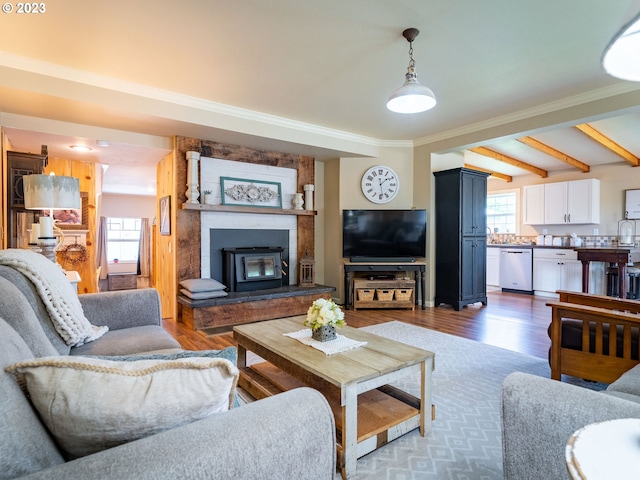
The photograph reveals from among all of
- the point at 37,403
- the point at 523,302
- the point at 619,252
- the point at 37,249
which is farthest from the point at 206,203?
the point at 619,252

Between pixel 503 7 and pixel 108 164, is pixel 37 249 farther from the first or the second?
pixel 503 7

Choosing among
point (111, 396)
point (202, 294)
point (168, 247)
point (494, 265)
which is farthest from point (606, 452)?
point (494, 265)

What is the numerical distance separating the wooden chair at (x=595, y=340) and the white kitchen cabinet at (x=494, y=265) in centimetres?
456

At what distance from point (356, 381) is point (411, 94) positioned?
207 centimetres

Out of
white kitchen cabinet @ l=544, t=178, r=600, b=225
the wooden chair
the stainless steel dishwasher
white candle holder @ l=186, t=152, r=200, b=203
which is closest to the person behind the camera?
the wooden chair

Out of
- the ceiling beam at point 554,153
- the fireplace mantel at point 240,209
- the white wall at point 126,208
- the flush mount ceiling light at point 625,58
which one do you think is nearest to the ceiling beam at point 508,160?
the ceiling beam at point 554,153

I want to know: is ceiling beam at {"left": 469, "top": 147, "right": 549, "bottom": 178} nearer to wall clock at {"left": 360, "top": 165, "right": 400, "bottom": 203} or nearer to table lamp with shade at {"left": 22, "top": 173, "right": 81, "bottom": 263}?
wall clock at {"left": 360, "top": 165, "right": 400, "bottom": 203}

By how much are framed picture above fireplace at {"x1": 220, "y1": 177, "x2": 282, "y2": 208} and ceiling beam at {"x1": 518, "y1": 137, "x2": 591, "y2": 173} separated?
3807 millimetres

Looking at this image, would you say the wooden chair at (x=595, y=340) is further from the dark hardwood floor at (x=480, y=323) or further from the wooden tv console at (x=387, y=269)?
the wooden tv console at (x=387, y=269)

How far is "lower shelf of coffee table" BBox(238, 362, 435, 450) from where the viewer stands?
1.73m

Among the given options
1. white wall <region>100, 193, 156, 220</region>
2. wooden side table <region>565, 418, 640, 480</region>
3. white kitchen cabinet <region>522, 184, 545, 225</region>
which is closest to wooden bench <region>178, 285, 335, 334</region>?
wooden side table <region>565, 418, 640, 480</region>

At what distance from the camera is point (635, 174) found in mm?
5828

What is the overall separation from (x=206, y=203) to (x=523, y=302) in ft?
16.8

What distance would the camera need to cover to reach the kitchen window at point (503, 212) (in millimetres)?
7570
